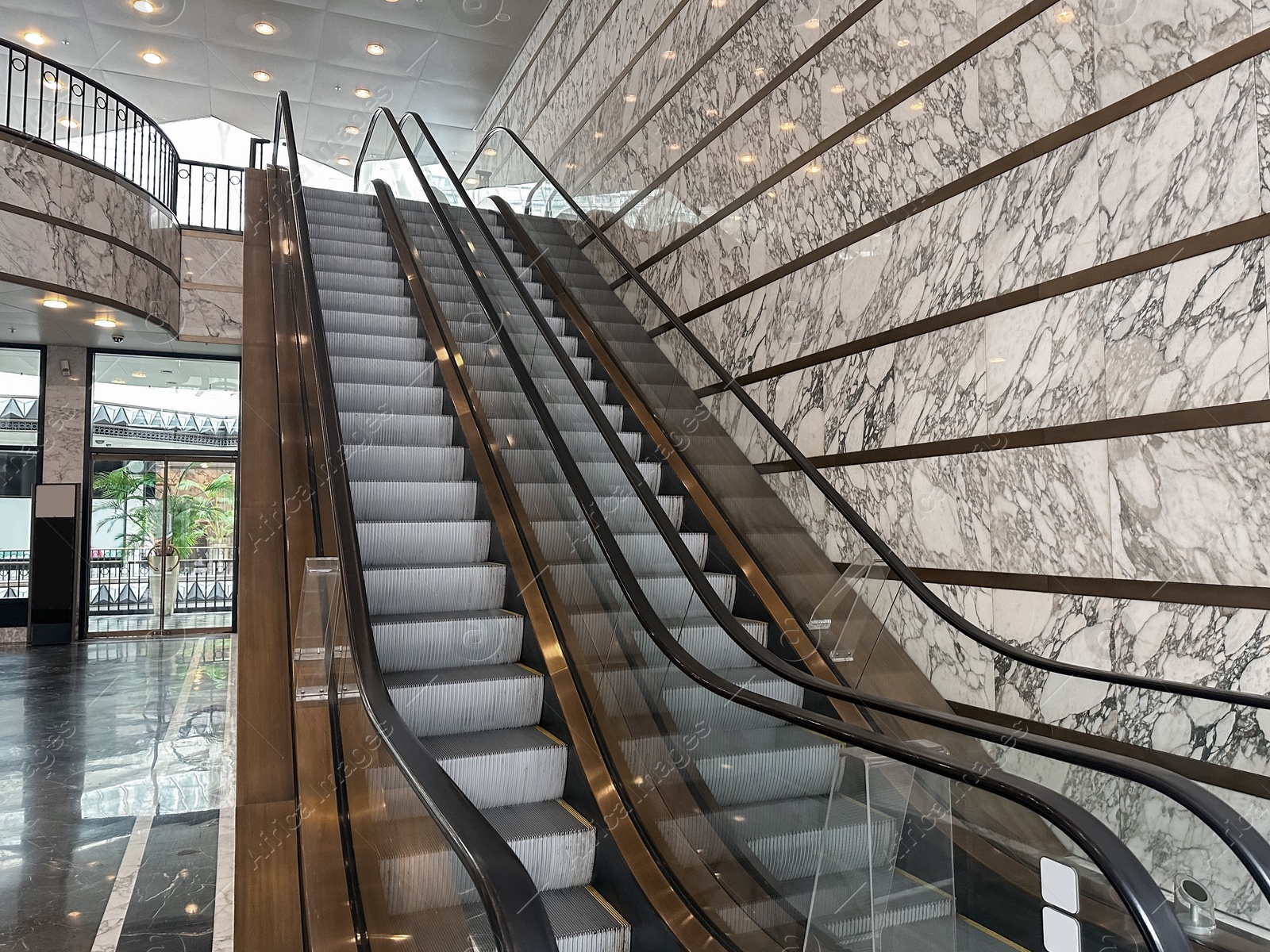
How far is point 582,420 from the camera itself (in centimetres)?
403

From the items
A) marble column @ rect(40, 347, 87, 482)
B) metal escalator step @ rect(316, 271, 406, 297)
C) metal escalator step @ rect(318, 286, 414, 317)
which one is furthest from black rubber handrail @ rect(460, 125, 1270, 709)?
marble column @ rect(40, 347, 87, 482)

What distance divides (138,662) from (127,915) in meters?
7.11

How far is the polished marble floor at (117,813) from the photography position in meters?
3.49

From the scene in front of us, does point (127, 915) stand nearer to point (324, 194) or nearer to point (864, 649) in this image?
point (864, 649)

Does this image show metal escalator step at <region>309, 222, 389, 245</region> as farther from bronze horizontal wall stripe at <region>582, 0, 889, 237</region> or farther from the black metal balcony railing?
the black metal balcony railing

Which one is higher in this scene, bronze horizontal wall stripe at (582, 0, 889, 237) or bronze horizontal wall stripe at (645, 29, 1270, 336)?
bronze horizontal wall stripe at (582, 0, 889, 237)

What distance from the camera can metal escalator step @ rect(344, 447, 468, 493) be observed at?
466 cm

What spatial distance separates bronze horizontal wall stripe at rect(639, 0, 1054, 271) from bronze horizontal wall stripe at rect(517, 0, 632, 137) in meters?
3.27

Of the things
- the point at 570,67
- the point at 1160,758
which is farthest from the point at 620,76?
the point at 1160,758

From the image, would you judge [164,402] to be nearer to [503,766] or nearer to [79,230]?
[79,230]

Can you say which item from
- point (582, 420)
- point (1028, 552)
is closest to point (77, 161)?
point (582, 420)

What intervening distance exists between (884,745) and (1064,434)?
1789 millimetres

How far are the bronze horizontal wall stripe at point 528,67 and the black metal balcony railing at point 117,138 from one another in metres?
3.83

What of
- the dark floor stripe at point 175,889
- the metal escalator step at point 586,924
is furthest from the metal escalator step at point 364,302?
the metal escalator step at point 586,924
